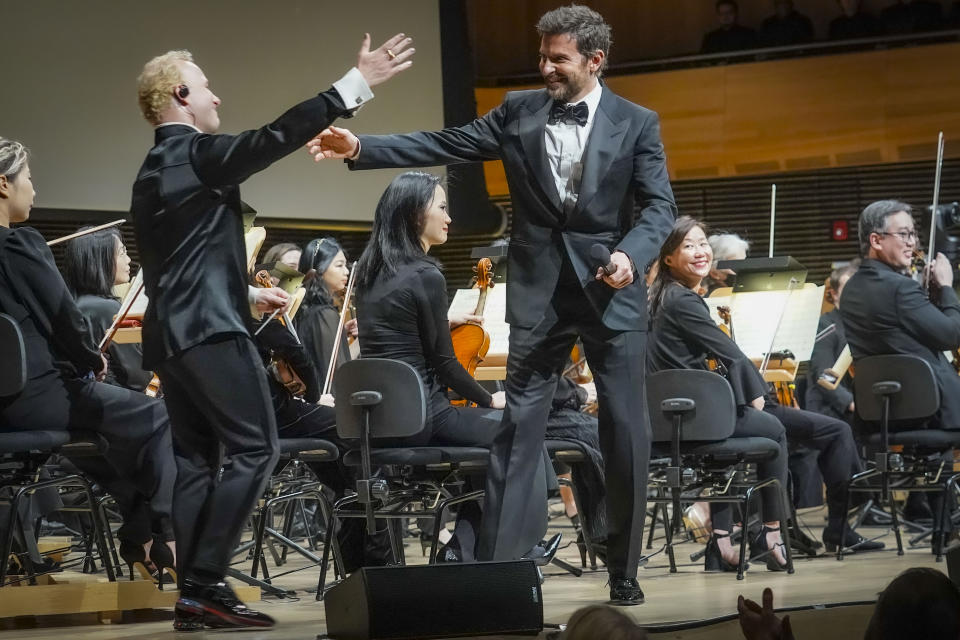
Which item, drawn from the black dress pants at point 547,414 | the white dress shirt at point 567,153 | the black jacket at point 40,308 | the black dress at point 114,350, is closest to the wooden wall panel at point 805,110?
the black dress at point 114,350

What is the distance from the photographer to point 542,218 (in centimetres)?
347

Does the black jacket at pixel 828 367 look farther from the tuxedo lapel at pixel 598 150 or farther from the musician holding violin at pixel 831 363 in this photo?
the tuxedo lapel at pixel 598 150

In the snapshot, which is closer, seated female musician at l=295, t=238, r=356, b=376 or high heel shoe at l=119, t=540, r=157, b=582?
high heel shoe at l=119, t=540, r=157, b=582

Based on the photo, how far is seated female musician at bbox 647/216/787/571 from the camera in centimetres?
478

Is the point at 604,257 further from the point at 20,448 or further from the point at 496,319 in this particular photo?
the point at 496,319

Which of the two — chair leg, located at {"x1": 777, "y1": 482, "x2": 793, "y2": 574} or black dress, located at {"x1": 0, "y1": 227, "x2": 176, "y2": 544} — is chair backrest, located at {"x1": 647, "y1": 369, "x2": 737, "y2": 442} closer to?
chair leg, located at {"x1": 777, "y1": 482, "x2": 793, "y2": 574}

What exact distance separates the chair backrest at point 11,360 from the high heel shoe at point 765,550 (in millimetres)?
2701

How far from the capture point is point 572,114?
3.51 m

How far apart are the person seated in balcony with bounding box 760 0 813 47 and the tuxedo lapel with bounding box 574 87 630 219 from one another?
23.5 feet

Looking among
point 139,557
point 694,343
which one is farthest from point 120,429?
point 694,343

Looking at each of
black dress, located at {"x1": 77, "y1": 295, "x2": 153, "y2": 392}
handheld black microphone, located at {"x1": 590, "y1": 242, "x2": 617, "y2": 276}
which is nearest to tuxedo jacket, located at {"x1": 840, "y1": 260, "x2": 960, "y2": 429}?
handheld black microphone, located at {"x1": 590, "y1": 242, "x2": 617, "y2": 276}

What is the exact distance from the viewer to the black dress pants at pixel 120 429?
148 inches

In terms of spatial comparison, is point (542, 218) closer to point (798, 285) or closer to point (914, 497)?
point (798, 285)

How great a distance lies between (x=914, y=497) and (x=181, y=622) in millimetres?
4702
